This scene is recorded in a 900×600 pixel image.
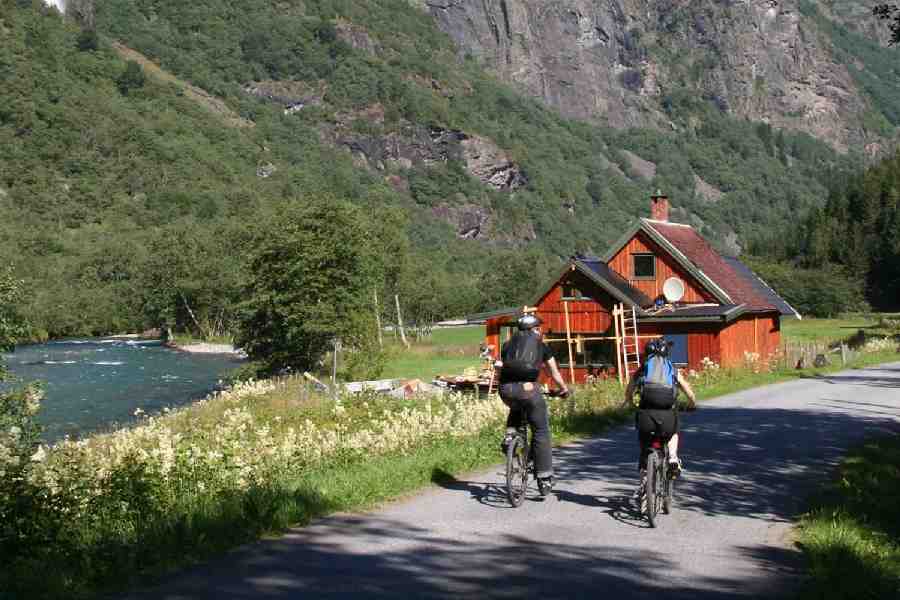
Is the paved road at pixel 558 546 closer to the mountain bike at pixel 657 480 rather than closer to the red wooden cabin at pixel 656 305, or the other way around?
the mountain bike at pixel 657 480

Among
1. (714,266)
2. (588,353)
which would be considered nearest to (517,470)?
(588,353)

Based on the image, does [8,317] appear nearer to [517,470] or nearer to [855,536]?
[517,470]

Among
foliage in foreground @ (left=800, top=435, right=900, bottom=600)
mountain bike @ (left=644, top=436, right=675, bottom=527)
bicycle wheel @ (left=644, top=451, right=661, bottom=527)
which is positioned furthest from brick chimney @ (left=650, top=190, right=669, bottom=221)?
bicycle wheel @ (left=644, top=451, right=661, bottom=527)

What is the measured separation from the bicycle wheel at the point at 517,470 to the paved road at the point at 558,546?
0.50ft

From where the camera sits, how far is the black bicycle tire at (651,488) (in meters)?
9.75

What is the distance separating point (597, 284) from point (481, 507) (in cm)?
3263

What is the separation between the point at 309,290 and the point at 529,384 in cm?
3988

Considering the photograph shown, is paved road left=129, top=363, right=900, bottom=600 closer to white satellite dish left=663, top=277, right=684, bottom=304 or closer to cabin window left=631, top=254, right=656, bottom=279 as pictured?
white satellite dish left=663, top=277, right=684, bottom=304

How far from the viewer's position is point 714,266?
144 ft

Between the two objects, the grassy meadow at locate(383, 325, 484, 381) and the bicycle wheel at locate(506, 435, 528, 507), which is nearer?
the bicycle wheel at locate(506, 435, 528, 507)

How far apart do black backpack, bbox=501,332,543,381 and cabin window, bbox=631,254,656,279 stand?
3386 cm

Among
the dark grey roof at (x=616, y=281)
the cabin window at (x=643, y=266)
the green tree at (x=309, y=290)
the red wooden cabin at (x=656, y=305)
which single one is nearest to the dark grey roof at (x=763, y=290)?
the red wooden cabin at (x=656, y=305)

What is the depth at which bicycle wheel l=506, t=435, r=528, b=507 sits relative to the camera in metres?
10.6

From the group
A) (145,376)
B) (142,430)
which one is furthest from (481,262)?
(142,430)
